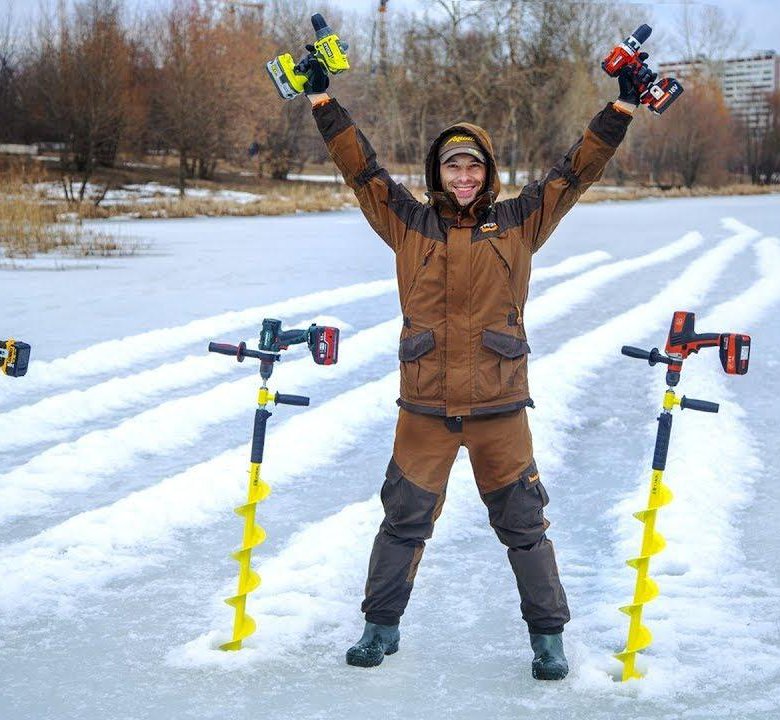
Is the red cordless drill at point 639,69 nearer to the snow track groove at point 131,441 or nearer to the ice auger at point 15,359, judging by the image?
the ice auger at point 15,359

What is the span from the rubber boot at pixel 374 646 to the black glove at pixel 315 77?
1.75 m

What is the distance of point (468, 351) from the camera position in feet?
11.7

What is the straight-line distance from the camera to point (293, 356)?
9.15m

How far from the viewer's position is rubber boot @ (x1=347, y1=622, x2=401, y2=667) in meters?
3.66

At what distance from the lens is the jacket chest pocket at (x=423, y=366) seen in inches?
141

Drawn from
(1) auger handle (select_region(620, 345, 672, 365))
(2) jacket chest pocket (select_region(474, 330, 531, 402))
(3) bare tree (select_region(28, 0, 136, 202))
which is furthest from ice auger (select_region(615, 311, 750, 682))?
(3) bare tree (select_region(28, 0, 136, 202))

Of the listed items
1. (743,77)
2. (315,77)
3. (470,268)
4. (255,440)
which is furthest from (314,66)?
(743,77)

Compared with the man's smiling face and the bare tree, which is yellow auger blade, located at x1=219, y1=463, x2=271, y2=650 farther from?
the bare tree

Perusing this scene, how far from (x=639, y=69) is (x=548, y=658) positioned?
1.85 m

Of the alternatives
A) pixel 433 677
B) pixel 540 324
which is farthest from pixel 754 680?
pixel 540 324

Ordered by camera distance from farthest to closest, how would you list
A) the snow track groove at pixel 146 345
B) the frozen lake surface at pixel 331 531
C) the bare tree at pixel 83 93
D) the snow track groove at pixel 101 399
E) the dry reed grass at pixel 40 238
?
the bare tree at pixel 83 93 → the dry reed grass at pixel 40 238 → the snow track groove at pixel 146 345 → the snow track groove at pixel 101 399 → the frozen lake surface at pixel 331 531

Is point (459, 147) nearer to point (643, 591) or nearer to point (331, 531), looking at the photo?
point (643, 591)

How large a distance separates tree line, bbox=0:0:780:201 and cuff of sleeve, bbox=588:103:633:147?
28.2 meters

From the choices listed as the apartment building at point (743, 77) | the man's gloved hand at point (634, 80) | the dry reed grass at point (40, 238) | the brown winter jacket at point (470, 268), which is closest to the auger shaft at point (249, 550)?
the brown winter jacket at point (470, 268)
